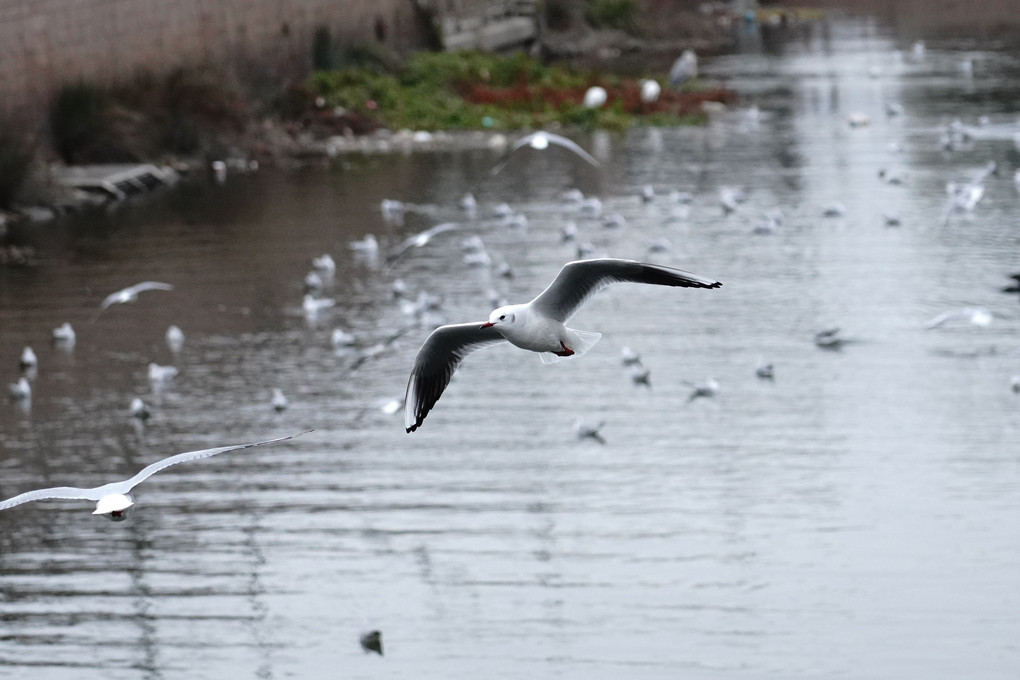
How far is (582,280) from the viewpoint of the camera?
32.3 ft

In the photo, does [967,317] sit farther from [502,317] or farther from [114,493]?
[114,493]

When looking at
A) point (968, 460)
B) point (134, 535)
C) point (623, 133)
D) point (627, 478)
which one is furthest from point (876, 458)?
point (623, 133)

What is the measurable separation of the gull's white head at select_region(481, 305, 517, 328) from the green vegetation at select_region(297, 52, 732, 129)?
94.6ft

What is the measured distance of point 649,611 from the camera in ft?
45.5

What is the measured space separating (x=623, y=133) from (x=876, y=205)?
31.4 feet

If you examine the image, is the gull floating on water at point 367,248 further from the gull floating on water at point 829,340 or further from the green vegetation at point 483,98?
the green vegetation at point 483,98

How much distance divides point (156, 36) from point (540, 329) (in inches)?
1105

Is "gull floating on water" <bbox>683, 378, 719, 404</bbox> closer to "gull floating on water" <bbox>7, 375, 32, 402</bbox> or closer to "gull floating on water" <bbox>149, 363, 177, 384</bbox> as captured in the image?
"gull floating on water" <bbox>149, 363, 177, 384</bbox>

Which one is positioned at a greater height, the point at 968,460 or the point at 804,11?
the point at 968,460

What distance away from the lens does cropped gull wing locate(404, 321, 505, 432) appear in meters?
10.4

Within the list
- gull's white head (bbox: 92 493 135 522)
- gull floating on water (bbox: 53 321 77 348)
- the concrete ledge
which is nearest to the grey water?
gull floating on water (bbox: 53 321 77 348)

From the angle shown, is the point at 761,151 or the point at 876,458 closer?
the point at 876,458

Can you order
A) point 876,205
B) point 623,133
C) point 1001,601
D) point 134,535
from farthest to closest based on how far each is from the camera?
1. point 623,133
2. point 876,205
3. point 134,535
4. point 1001,601

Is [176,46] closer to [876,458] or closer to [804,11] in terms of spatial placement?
[876,458]
